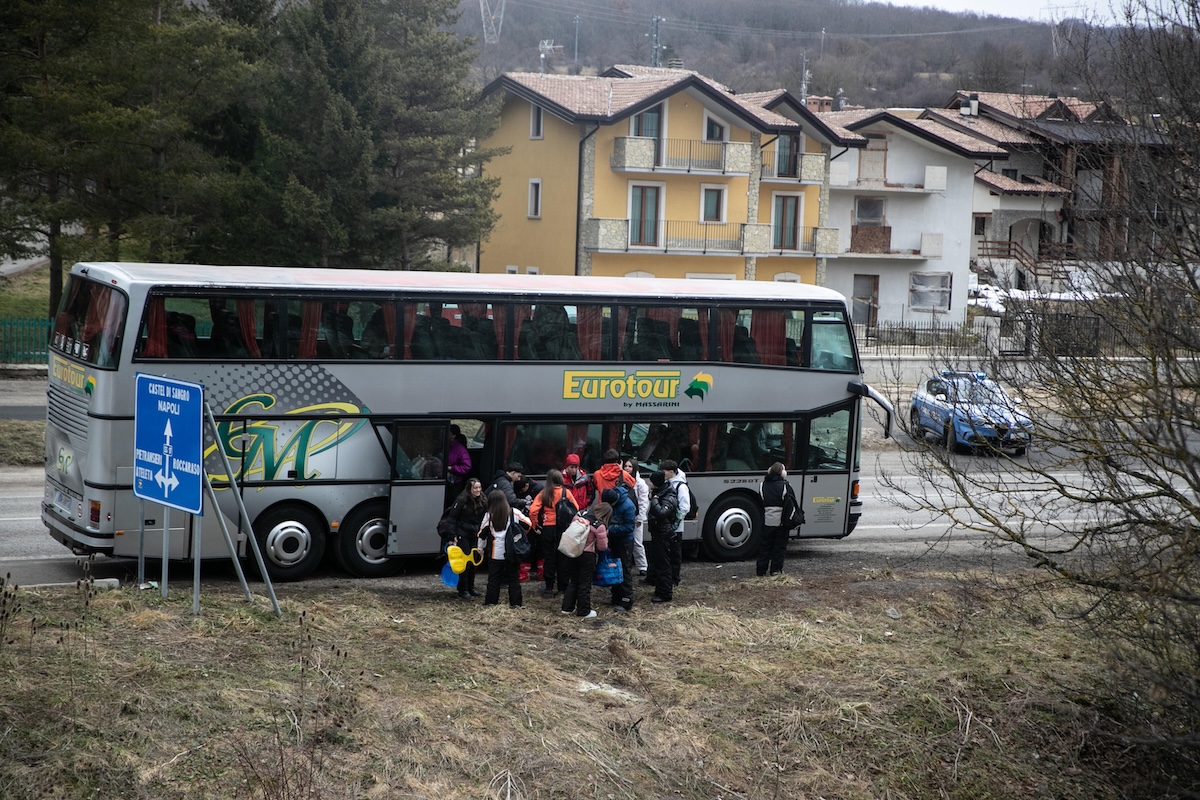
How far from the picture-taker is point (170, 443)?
10.7 meters

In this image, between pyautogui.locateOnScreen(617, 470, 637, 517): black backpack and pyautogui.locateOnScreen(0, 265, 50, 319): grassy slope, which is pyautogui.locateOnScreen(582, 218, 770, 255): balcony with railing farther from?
pyautogui.locateOnScreen(617, 470, 637, 517): black backpack

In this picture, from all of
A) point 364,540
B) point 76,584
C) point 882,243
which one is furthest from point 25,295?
point 882,243

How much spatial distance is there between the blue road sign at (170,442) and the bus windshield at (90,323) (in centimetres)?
234

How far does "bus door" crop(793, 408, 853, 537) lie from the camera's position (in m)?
16.8

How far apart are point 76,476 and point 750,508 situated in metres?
8.98

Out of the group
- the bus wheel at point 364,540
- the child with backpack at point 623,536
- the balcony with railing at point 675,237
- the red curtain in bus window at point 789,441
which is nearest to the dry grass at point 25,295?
the balcony with railing at point 675,237

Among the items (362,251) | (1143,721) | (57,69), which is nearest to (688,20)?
(362,251)

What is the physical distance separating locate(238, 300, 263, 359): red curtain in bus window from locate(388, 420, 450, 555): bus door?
6.47 ft

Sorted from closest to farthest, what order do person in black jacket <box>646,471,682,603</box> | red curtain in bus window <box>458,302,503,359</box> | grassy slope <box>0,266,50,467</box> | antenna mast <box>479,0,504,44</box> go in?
1. person in black jacket <box>646,471,682,603</box>
2. red curtain in bus window <box>458,302,503,359</box>
3. grassy slope <box>0,266,50,467</box>
4. antenna mast <box>479,0,504,44</box>

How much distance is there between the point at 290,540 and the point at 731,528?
20.4 ft

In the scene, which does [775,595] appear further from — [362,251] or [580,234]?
[580,234]

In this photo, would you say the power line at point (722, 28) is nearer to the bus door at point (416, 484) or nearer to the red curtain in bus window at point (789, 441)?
the red curtain in bus window at point (789, 441)

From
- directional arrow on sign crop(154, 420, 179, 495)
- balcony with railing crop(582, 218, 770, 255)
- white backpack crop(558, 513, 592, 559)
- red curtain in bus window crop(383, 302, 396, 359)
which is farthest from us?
balcony with railing crop(582, 218, 770, 255)

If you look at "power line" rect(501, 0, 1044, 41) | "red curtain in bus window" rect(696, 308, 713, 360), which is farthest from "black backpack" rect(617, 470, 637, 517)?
"power line" rect(501, 0, 1044, 41)
